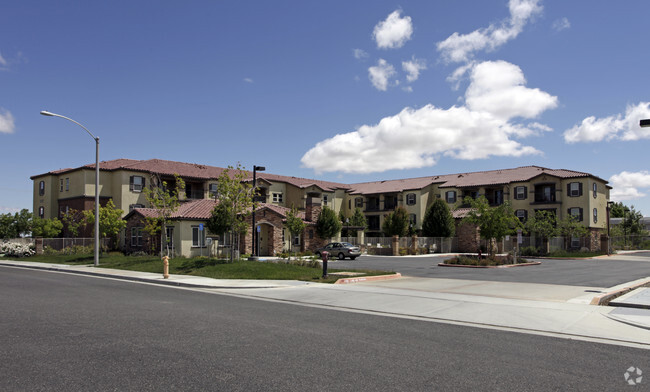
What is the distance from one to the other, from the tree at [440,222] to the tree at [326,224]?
592 inches

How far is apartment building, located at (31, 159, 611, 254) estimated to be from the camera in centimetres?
4253

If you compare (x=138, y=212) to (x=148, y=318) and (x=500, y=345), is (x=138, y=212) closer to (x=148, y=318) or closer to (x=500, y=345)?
(x=148, y=318)

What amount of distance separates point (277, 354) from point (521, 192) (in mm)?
53647

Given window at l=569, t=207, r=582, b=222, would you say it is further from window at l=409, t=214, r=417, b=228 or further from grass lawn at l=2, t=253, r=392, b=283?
grass lawn at l=2, t=253, r=392, b=283

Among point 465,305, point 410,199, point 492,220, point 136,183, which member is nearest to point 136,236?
point 136,183

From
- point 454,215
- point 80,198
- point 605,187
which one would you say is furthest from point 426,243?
point 80,198

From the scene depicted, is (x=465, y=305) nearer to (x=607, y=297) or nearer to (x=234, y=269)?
(x=607, y=297)

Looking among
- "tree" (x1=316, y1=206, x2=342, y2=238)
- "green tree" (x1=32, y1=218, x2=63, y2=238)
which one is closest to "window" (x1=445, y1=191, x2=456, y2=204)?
"tree" (x1=316, y1=206, x2=342, y2=238)

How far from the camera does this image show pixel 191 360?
7121 mm

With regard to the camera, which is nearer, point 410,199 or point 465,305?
point 465,305

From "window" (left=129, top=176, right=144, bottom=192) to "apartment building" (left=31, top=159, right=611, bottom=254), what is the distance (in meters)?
0.09

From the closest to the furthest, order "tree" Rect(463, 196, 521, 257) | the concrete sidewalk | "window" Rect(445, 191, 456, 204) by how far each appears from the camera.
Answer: the concrete sidewalk, "tree" Rect(463, 196, 521, 257), "window" Rect(445, 191, 456, 204)

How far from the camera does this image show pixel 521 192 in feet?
183

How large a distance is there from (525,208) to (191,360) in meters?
54.1
